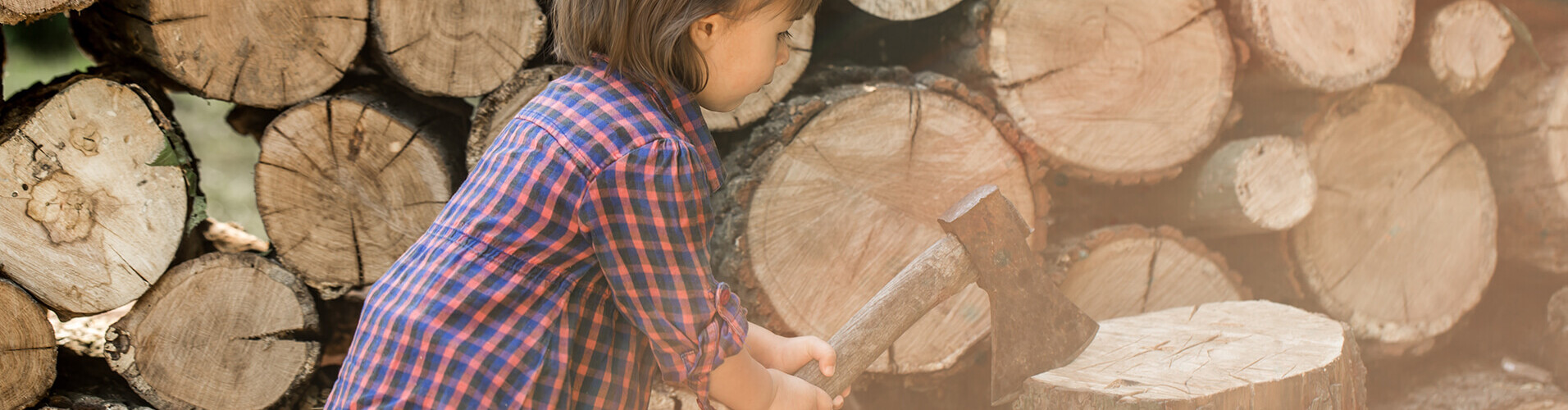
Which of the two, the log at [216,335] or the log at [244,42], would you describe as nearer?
the log at [244,42]

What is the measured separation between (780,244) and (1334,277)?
1631 mm

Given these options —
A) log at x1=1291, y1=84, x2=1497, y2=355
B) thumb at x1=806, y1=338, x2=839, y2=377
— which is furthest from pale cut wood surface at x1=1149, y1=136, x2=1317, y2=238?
thumb at x1=806, y1=338, x2=839, y2=377

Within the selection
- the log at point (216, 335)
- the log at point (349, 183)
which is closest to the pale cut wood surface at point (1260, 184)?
the log at point (349, 183)

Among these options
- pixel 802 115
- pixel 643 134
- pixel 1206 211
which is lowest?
pixel 1206 211

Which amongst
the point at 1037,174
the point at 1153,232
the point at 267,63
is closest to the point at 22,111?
the point at 267,63

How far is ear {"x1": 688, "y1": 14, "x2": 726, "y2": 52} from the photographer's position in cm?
106

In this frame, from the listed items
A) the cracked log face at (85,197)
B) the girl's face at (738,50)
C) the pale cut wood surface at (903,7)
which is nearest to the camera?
the girl's face at (738,50)

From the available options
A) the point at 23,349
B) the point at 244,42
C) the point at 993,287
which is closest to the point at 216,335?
the point at 23,349

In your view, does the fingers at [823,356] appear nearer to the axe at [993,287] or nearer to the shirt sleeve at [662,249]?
the axe at [993,287]

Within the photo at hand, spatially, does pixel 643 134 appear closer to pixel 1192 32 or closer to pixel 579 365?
pixel 579 365

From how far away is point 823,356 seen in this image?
4.43ft

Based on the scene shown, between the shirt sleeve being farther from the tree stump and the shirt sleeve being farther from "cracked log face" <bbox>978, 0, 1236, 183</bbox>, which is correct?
"cracked log face" <bbox>978, 0, 1236, 183</bbox>

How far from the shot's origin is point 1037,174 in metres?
2.02

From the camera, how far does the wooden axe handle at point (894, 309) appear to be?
1.39 metres
